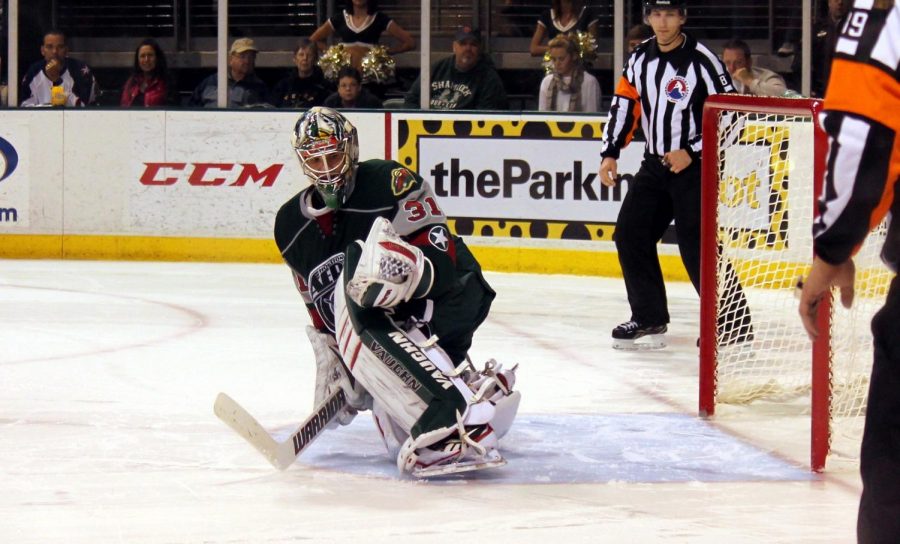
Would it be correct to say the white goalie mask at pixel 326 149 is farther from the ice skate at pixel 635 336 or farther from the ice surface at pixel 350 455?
the ice skate at pixel 635 336

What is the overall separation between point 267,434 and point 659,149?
2.11m

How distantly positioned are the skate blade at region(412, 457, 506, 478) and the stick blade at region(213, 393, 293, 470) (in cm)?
31

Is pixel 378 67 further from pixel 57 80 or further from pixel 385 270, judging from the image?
pixel 385 270

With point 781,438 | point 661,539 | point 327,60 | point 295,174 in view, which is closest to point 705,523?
point 661,539

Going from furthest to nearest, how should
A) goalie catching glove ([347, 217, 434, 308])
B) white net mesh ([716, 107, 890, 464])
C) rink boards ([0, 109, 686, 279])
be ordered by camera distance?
1. rink boards ([0, 109, 686, 279])
2. white net mesh ([716, 107, 890, 464])
3. goalie catching glove ([347, 217, 434, 308])

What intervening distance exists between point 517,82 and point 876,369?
6145mm

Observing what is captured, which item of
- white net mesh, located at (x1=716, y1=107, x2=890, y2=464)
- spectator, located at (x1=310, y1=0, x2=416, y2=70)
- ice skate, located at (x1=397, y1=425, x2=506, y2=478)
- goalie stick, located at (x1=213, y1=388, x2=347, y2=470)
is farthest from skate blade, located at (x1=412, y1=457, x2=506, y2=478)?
spectator, located at (x1=310, y1=0, x2=416, y2=70)

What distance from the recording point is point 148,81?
300 inches

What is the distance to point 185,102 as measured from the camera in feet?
27.1

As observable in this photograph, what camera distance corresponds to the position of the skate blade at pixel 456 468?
282 centimetres

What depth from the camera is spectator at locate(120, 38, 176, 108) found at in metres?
7.61

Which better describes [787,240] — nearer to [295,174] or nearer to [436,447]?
[436,447]

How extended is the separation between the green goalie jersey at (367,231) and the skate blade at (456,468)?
336mm

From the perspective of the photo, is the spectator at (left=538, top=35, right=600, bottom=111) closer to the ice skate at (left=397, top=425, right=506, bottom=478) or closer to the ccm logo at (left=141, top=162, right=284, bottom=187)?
the ccm logo at (left=141, top=162, right=284, bottom=187)
